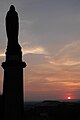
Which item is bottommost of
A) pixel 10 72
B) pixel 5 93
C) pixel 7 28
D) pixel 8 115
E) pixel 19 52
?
pixel 8 115

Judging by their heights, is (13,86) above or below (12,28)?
below

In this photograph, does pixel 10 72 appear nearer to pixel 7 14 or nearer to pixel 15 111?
pixel 15 111

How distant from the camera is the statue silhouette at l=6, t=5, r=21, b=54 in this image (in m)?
18.5

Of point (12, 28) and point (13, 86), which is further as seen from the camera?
point (12, 28)

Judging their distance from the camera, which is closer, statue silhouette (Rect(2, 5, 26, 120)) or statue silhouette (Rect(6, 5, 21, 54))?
statue silhouette (Rect(2, 5, 26, 120))

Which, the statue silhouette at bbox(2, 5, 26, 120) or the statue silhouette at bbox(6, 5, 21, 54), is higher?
the statue silhouette at bbox(6, 5, 21, 54)

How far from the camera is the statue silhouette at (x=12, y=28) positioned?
1848 centimetres

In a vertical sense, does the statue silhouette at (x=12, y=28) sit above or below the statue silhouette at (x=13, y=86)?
above

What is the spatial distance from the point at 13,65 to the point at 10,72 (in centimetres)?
42

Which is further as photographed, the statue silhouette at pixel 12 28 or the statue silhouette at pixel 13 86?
the statue silhouette at pixel 12 28

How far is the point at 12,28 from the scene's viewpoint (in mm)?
18562

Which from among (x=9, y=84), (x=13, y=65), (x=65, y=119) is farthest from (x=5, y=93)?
(x=65, y=119)

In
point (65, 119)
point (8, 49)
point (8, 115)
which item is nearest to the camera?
point (8, 115)

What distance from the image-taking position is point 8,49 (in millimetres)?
18391
